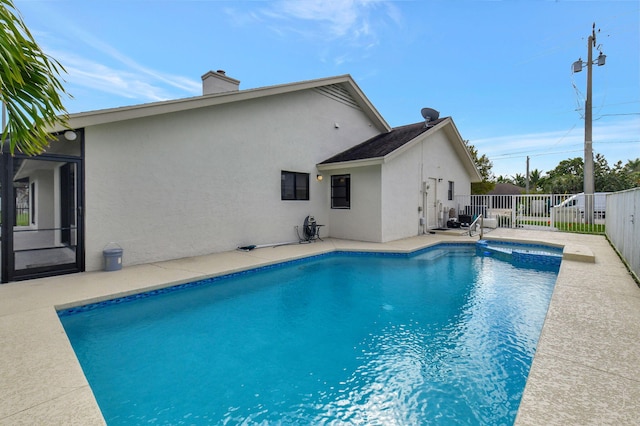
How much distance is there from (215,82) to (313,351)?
9214mm

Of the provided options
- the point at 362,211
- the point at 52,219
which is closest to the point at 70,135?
the point at 52,219

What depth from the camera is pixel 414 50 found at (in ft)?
51.9

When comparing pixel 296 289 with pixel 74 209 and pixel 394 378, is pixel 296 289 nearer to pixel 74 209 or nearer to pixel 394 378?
pixel 394 378

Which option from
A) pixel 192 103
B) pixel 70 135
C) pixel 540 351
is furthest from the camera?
pixel 192 103

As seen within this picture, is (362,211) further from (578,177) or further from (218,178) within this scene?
(578,177)

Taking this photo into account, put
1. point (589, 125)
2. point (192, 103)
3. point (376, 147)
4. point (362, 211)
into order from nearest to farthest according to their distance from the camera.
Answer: point (192, 103) < point (362, 211) < point (376, 147) < point (589, 125)

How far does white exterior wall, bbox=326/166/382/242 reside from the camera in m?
11.0

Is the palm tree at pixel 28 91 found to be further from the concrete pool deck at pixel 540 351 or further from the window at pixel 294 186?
the window at pixel 294 186

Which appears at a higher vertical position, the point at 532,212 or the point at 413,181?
the point at 413,181

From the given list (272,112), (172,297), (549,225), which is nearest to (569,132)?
(549,225)

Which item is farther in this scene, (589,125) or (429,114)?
(589,125)

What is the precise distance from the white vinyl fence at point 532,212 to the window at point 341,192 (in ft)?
19.5

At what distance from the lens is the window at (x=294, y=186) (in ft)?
36.0

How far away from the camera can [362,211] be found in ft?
37.6
